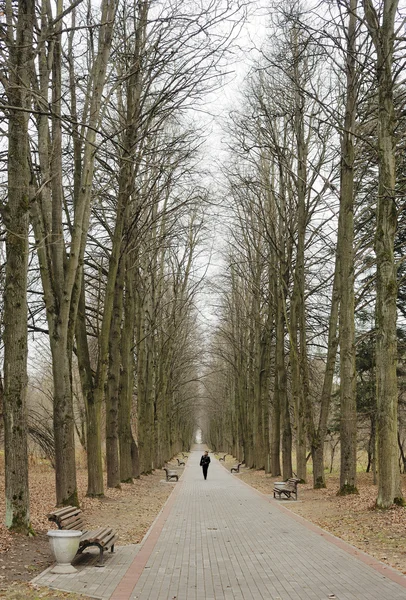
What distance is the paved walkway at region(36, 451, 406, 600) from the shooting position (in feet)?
24.6

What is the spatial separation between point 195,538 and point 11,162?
708 centimetres

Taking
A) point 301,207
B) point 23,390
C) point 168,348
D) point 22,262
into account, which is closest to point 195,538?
point 23,390

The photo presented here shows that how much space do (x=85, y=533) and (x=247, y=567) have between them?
258 centimetres

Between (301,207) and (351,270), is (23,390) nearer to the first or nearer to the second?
(351,270)

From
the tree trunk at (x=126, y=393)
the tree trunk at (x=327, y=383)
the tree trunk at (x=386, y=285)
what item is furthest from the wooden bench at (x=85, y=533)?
the tree trunk at (x=126, y=393)

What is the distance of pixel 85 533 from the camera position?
10.2 m

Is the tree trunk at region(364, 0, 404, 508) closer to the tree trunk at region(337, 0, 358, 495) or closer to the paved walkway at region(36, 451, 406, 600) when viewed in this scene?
the paved walkway at region(36, 451, 406, 600)

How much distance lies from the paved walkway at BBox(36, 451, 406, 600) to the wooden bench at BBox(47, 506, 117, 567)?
12.2 inches

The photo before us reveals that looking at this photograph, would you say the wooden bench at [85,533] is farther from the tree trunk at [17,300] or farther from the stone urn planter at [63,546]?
the tree trunk at [17,300]

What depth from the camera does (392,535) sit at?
11.2m

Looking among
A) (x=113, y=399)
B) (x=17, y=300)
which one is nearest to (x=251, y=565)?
(x=17, y=300)

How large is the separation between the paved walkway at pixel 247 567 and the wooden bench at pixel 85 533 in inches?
12.2

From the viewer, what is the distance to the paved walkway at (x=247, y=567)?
24.6ft

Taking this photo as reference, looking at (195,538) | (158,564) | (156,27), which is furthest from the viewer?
(156,27)
